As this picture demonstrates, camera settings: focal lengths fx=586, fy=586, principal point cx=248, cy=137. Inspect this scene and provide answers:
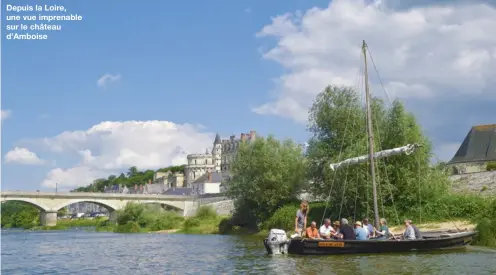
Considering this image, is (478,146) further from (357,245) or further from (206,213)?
(357,245)

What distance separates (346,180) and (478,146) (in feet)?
113

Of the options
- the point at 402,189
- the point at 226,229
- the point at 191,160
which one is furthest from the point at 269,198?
the point at 191,160

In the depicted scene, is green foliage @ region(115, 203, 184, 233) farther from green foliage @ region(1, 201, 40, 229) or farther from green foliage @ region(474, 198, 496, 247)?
green foliage @ region(1, 201, 40, 229)

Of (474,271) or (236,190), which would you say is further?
(236,190)

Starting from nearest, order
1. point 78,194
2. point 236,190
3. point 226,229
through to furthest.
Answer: point 236,190 → point 226,229 → point 78,194

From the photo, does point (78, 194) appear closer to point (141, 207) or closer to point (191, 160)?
point (141, 207)

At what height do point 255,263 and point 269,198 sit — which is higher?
point 269,198

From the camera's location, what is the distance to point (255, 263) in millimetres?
25625

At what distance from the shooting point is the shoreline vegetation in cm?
3941

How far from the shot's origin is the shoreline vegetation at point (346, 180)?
1551 inches

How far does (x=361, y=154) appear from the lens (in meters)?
41.0

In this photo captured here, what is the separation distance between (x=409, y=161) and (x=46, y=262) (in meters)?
25.0

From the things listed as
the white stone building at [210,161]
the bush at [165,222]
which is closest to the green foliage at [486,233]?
the bush at [165,222]

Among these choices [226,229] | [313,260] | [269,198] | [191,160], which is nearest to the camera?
[313,260]
